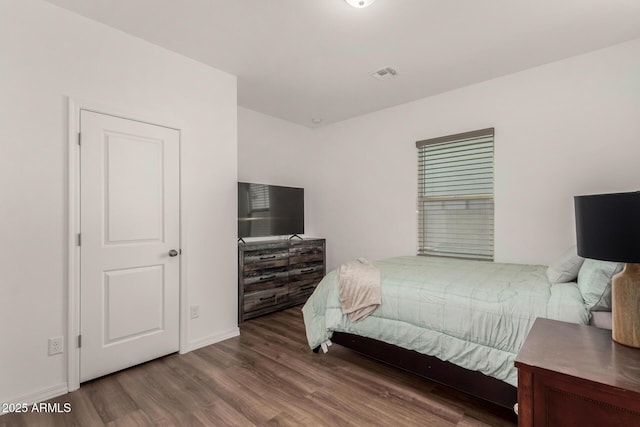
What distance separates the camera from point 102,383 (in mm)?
2281

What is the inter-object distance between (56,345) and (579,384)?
2943 millimetres

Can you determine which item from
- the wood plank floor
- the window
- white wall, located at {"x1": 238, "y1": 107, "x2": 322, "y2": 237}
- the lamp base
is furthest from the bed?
white wall, located at {"x1": 238, "y1": 107, "x2": 322, "y2": 237}

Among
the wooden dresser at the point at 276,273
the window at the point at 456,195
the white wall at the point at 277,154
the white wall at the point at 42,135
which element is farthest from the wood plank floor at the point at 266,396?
the white wall at the point at 277,154

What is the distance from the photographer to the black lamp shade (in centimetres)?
112

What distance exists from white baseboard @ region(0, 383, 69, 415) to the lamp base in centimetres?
322

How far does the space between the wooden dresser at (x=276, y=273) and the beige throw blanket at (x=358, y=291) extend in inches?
55.9

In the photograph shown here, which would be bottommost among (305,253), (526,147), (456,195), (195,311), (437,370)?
(437,370)

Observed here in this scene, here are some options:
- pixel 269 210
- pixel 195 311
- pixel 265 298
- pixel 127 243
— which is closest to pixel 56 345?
pixel 127 243

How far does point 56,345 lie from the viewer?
215 cm

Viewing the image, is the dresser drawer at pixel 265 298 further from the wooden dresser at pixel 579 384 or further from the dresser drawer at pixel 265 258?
the wooden dresser at pixel 579 384

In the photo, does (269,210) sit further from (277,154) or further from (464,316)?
(464,316)

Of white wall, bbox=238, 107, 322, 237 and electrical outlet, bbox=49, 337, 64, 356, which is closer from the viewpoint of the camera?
electrical outlet, bbox=49, 337, 64, 356

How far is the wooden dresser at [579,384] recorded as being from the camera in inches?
40.3

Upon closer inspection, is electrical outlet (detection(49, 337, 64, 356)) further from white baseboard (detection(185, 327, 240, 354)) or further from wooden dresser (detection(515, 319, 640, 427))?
wooden dresser (detection(515, 319, 640, 427))
